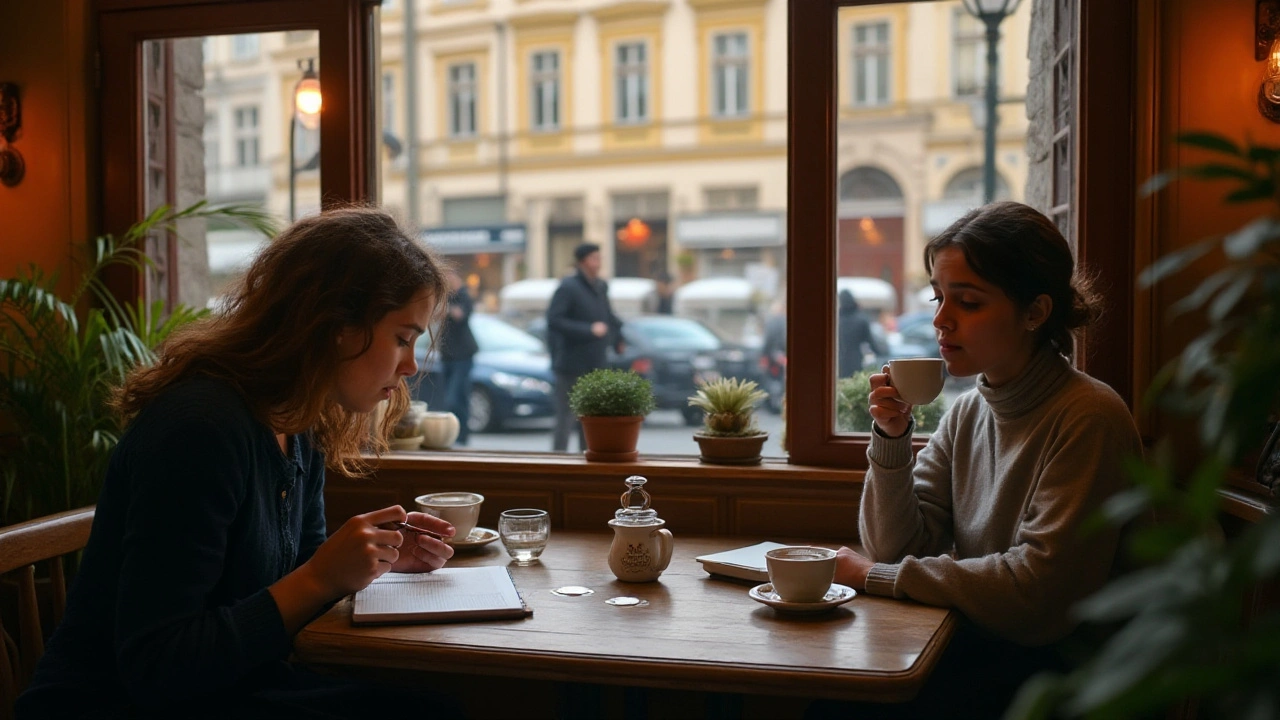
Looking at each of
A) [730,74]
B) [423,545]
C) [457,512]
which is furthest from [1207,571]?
[730,74]

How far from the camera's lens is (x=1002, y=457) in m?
Answer: 1.97

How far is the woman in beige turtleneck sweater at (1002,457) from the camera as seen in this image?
5.69 feet

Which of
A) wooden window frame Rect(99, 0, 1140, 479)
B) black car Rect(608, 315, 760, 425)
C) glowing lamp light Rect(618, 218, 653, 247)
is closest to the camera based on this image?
wooden window frame Rect(99, 0, 1140, 479)

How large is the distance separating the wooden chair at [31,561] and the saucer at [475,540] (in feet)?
2.24

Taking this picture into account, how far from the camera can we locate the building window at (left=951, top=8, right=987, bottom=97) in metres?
16.2

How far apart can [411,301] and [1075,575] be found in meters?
1.16

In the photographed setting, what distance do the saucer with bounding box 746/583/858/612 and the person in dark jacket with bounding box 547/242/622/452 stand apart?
4.02m

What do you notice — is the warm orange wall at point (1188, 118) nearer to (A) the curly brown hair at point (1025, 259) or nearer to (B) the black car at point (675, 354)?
(A) the curly brown hair at point (1025, 259)

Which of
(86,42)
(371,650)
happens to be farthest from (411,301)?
(86,42)

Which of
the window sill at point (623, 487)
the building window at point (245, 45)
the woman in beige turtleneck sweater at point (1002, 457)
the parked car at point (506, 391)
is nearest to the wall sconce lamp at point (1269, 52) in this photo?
the woman in beige turtleneck sweater at point (1002, 457)

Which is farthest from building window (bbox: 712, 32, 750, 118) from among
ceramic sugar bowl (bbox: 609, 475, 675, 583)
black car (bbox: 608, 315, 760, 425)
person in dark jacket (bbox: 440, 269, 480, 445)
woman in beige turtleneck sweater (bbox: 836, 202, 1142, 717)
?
ceramic sugar bowl (bbox: 609, 475, 675, 583)

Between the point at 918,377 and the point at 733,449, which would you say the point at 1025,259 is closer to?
the point at 918,377

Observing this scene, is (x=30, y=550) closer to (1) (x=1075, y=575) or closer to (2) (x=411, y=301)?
(2) (x=411, y=301)

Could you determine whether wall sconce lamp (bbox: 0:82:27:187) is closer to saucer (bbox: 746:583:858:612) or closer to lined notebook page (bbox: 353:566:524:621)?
lined notebook page (bbox: 353:566:524:621)
